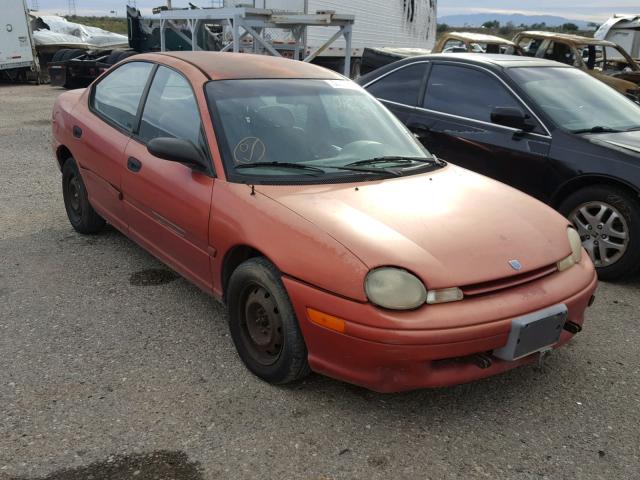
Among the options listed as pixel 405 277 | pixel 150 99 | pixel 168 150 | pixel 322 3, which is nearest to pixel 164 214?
pixel 168 150

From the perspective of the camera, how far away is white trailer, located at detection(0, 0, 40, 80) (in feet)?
54.0

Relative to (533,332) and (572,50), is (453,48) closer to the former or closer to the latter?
(572,50)

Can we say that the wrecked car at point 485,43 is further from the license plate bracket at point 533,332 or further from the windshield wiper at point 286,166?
the license plate bracket at point 533,332

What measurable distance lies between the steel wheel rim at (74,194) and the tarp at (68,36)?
16961mm

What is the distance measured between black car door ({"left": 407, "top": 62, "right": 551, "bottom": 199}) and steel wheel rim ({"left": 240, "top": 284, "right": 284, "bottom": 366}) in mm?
2795

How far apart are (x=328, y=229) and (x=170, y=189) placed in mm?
1201

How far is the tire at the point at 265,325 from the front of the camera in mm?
2717

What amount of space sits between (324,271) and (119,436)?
1118 mm

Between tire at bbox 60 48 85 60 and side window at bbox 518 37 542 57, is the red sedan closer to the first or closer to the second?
A: side window at bbox 518 37 542 57

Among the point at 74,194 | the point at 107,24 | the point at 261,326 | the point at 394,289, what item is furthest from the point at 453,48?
the point at 107,24

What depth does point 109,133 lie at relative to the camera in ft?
13.7

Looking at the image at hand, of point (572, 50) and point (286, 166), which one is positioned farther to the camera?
point (572, 50)

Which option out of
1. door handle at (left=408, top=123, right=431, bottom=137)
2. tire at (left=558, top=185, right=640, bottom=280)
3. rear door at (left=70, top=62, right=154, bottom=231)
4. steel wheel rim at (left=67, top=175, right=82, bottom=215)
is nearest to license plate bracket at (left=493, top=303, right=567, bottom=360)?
tire at (left=558, top=185, right=640, bottom=280)

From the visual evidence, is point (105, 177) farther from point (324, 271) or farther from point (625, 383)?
point (625, 383)
